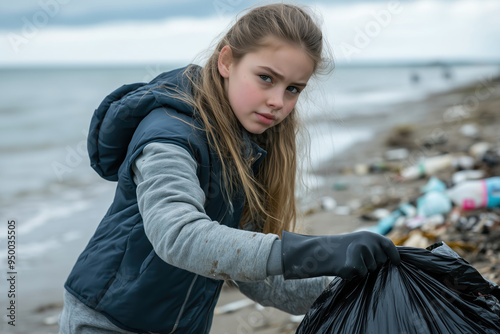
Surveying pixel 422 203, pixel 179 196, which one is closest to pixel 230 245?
pixel 179 196

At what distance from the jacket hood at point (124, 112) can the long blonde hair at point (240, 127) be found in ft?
0.22

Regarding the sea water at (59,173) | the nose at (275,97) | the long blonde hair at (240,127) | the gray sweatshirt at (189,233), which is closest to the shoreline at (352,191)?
the sea water at (59,173)

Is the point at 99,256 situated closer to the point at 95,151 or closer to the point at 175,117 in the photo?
the point at 95,151

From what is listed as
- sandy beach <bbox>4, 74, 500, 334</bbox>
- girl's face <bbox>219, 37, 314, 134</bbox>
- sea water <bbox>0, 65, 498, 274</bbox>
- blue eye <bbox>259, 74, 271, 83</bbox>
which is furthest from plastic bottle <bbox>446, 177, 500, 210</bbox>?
blue eye <bbox>259, 74, 271, 83</bbox>

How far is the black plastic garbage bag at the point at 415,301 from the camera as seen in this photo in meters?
1.37

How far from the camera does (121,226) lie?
1587mm

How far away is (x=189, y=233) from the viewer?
124cm

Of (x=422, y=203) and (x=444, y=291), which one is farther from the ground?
(x=444, y=291)

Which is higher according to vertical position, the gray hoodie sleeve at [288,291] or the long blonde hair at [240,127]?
the long blonde hair at [240,127]

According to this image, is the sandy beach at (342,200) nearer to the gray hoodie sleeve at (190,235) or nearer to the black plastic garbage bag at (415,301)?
the black plastic garbage bag at (415,301)

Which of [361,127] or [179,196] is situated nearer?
[179,196]

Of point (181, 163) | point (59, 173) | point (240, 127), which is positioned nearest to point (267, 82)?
point (240, 127)

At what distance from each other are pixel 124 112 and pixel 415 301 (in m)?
0.98

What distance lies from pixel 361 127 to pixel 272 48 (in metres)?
10.5
